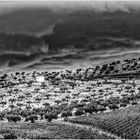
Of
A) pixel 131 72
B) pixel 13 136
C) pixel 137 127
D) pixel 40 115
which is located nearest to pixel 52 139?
pixel 13 136

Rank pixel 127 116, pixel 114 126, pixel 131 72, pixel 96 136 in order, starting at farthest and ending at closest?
pixel 131 72 < pixel 127 116 < pixel 114 126 < pixel 96 136

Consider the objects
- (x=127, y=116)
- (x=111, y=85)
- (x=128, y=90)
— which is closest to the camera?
(x=127, y=116)

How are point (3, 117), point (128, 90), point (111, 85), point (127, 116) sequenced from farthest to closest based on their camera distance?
point (111, 85) < point (128, 90) < point (3, 117) < point (127, 116)

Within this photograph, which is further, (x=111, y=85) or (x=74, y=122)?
(x=111, y=85)

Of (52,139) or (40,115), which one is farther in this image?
(40,115)

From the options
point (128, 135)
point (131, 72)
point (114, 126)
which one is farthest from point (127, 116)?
point (131, 72)

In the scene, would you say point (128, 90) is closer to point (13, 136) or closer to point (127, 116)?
point (127, 116)

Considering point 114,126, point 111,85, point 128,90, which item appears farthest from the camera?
point 111,85

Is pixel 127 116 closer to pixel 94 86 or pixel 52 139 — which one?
pixel 52 139

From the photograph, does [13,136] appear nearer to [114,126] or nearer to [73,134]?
[73,134]
